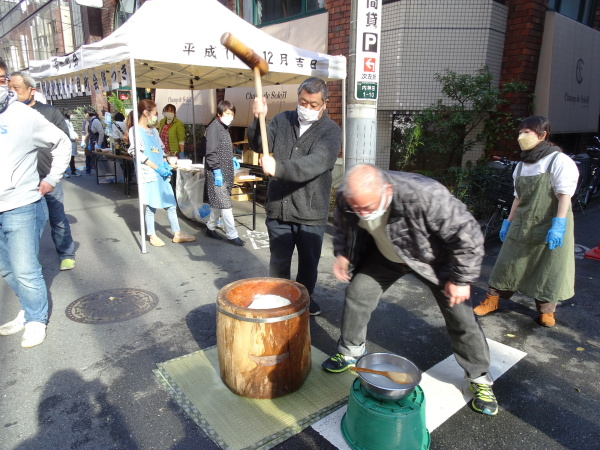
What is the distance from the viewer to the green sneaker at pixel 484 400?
258 cm

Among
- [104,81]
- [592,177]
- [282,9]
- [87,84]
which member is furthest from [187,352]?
[592,177]

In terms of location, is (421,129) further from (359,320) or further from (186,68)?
(359,320)

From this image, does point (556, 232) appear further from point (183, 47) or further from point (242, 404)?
point (183, 47)

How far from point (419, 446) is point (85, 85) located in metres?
7.12

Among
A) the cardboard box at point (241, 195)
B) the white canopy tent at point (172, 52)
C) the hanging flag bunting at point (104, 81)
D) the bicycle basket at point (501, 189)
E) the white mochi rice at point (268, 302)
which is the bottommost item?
the cardboard box at point (241, 195)

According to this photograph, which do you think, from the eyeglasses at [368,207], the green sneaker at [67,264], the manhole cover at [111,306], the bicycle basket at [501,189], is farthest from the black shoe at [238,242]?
the eyeglasses at [368,207]

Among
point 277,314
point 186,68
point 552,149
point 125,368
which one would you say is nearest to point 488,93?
point 552,149

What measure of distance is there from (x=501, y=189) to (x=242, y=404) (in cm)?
478

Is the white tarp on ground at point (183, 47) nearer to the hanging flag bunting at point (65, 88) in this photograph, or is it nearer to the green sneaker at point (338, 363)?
the hanging flag bunting at point (65, 88)

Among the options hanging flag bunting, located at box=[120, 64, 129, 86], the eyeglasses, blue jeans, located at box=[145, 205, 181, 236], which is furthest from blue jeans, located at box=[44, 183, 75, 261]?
the eyeglasses

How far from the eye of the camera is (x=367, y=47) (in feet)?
17.3

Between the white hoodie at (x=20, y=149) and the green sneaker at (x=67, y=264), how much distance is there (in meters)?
1.98

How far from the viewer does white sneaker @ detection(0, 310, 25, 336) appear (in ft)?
11.4

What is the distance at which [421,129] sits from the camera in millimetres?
7363
